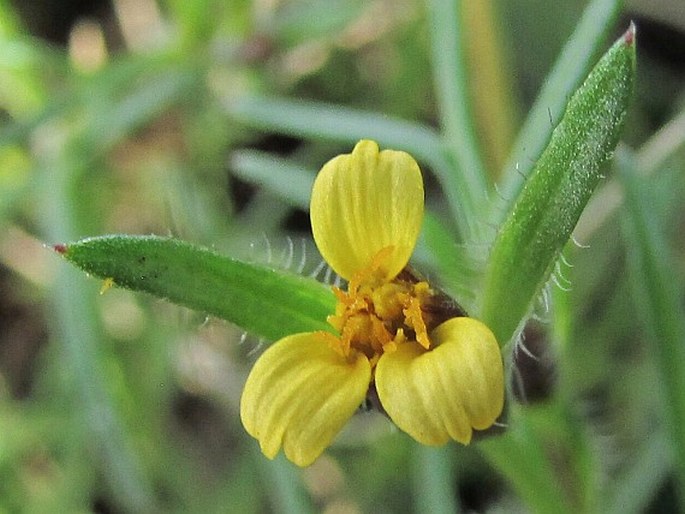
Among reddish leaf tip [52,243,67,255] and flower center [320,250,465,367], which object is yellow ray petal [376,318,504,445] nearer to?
flower center [320,250,465,367]

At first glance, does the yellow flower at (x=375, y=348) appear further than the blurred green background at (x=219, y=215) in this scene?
No

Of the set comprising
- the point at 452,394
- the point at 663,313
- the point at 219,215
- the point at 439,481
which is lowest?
the point at 219,215

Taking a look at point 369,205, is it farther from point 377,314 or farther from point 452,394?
point 452,394

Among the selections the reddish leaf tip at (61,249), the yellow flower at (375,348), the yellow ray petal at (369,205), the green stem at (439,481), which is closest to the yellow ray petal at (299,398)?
the yellow flower at (375,348)

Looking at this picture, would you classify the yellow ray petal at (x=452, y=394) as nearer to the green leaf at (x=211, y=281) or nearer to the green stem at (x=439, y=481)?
the green leaf at (x=211, y=281)

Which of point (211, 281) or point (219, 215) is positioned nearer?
point (211, 281)

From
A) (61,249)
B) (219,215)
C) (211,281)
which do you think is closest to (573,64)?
(211,281)

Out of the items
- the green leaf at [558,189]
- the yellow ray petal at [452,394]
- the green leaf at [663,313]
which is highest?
the green leaf at [558,189]
